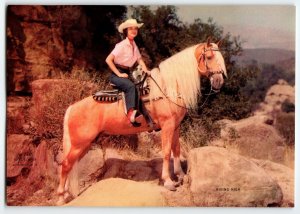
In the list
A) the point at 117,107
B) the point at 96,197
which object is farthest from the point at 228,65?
the point at 96,197

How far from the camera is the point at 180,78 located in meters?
4.98

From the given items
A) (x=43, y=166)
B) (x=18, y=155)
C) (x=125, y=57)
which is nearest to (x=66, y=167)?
(x=43, y=166)

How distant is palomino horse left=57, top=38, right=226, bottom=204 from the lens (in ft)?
16.3

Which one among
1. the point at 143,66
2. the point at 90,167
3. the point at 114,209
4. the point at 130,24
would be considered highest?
the point at 130,24

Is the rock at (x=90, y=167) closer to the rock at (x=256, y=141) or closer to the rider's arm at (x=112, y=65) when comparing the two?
the rider's arm at (x=112, y=65)

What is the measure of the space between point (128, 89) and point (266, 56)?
1.06m

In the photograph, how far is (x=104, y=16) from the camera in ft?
16.4

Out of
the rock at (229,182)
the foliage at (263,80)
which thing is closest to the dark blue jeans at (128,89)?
the rock at (229,182)

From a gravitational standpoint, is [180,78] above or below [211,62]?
below

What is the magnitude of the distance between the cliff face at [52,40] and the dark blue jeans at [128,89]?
6.8 inches

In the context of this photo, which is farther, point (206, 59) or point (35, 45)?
point (35, 45)

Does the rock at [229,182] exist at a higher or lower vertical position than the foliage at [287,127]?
lower

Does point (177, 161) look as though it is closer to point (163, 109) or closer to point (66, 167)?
point (163, 109)

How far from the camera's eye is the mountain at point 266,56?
4.97 meters
